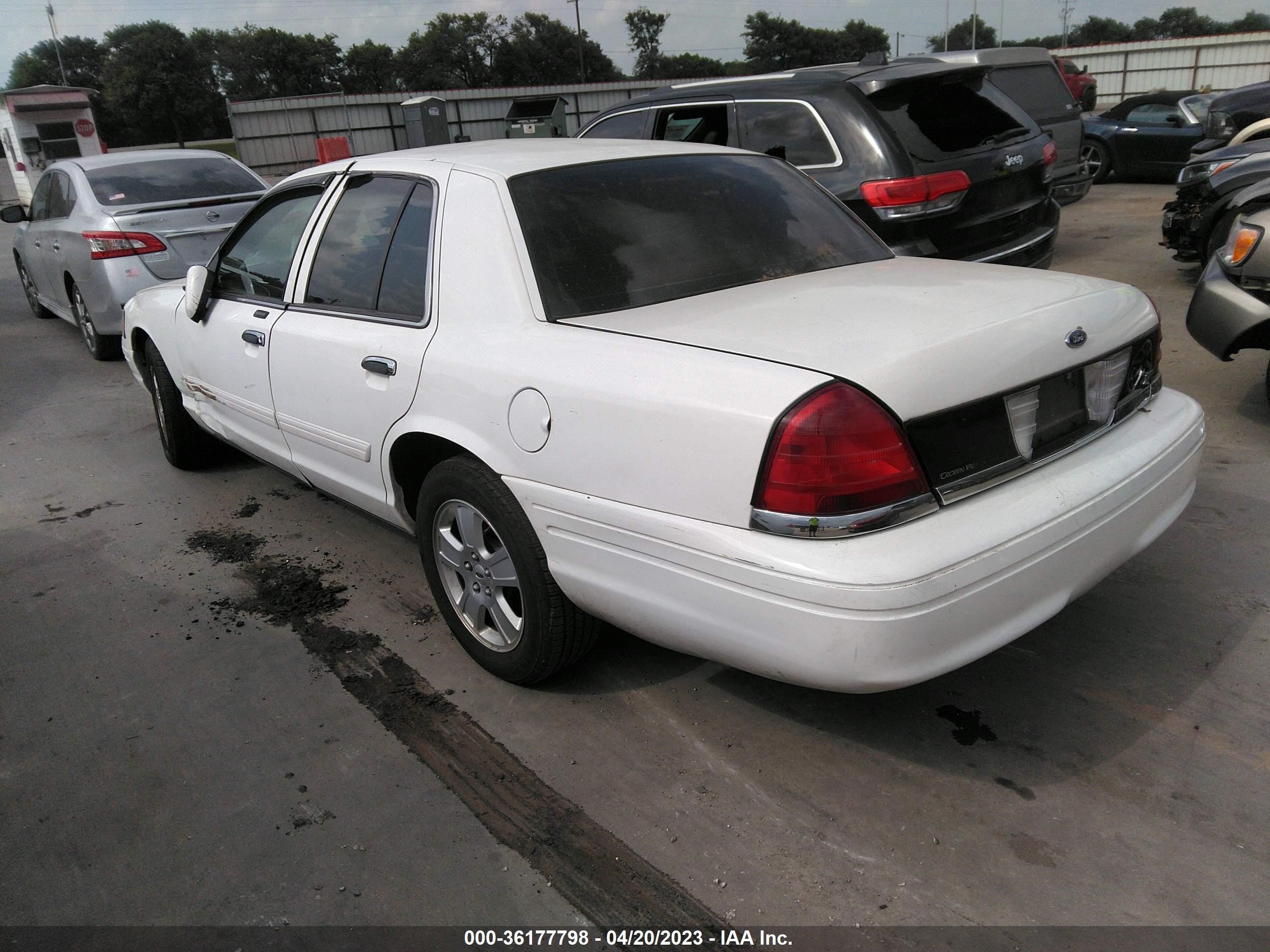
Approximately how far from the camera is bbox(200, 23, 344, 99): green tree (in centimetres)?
7312

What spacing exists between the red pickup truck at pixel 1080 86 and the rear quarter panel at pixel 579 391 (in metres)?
9.02

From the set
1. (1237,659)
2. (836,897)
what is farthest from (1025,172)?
(836,897)

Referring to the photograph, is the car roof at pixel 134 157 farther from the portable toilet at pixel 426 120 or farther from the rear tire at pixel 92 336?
the portable toilet at pixel 426 120

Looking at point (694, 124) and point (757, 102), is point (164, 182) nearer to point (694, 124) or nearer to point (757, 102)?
point (694, 124)

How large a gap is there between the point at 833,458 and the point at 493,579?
1.30 metres

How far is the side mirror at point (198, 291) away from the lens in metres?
4.43

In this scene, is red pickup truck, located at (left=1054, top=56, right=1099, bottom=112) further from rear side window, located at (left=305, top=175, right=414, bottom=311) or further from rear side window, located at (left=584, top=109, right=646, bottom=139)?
rear side window, located at (left=305, top=175, right=414, bottom=311)

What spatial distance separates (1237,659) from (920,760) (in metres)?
1.18

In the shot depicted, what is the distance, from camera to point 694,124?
21.5ft

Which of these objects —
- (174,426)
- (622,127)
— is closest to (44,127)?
(622,127)

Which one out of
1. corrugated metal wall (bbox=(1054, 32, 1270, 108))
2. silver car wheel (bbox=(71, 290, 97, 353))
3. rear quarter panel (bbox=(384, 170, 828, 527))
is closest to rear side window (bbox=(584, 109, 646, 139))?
rear quarter panel (bbox=(384, 170, 828, 527))

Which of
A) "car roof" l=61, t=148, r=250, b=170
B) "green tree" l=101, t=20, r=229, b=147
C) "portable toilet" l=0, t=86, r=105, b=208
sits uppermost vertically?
"green tree" l=101, t=20, r=229, b=147

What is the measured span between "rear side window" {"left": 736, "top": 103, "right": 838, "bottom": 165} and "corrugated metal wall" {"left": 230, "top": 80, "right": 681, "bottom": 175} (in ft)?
74.8

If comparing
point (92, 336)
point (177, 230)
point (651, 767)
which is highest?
point (177, 230)
